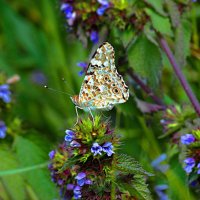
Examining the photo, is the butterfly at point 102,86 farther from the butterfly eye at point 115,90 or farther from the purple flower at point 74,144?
the purple flower at point 74,144

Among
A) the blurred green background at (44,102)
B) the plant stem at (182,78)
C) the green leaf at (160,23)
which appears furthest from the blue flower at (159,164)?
the green leaf at (160,23)

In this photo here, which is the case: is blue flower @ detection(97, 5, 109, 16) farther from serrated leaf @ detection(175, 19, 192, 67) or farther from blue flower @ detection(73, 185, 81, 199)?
blue flower @ detection(73, 185, 81, 199)

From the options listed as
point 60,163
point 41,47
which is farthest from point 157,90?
point 41,47

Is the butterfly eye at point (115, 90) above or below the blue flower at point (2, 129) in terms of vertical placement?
below

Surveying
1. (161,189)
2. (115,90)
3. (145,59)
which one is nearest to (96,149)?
(115,90)

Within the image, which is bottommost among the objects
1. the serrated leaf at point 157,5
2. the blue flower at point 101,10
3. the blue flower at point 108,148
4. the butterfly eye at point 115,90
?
the blue flower at point 108,148

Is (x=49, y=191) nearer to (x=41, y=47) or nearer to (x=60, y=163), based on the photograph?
(x=60, y=163)

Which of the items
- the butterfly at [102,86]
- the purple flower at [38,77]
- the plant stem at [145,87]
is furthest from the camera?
the purple flower at [38,77]
